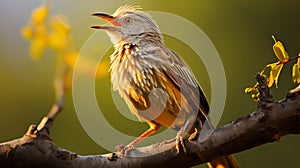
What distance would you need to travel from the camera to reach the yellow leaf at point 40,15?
241 centimetres

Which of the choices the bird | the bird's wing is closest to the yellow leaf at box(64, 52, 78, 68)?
the bird

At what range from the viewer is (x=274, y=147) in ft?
16.0

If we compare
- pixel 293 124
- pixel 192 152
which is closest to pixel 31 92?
pixel 192 152

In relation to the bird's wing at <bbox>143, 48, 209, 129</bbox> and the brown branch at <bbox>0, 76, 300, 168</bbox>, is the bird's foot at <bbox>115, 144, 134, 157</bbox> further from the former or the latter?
the bird's wing at <bbox>143, 48, 209, 129</bbox>

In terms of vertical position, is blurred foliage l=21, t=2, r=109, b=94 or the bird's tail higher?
blurred foliage l=21, t=2, r=109, b=94

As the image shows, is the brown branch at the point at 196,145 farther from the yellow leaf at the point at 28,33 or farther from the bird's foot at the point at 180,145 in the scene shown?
the yellow leaf at the point at 28,33

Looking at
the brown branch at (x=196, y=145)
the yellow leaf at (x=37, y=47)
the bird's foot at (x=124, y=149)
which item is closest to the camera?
the yellow leaf at (x=37, y=47)

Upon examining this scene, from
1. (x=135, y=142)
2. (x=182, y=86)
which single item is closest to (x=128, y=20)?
(x=182, y=86)

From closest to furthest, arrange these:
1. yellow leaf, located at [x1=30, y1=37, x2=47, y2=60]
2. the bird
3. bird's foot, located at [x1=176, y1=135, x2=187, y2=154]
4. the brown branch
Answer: yellow leaf, located at [x1=30, y1=37, x2=47, y2=60]
the brown branch
bird's foot, located at [x1=176, y1=135, x2=187, y2=154]
the bird

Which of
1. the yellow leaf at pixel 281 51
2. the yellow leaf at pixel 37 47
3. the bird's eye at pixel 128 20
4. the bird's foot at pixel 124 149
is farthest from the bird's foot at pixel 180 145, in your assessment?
the bird's eye at pixel 128 20

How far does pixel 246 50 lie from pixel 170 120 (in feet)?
5.14

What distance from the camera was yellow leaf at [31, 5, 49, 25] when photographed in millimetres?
2407

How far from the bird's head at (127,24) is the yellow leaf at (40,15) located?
120 centimetres

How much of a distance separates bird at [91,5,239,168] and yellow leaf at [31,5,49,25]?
3.39 feet
